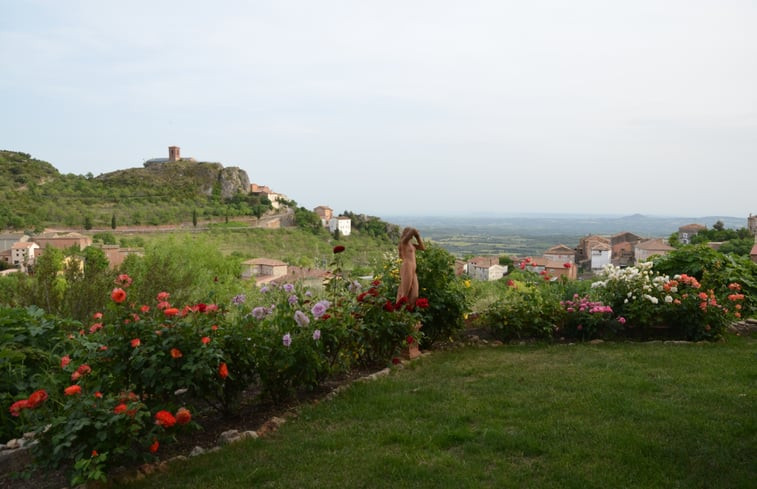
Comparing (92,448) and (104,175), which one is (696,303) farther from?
(104,175)

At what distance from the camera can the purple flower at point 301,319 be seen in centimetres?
367

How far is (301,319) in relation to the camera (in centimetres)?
370

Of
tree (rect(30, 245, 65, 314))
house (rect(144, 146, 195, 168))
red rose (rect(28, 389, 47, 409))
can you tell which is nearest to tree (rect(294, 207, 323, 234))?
house (rect(144, 146, 195, 168))

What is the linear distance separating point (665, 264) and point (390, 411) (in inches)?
231

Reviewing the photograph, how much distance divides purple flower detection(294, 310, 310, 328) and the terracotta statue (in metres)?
1.71

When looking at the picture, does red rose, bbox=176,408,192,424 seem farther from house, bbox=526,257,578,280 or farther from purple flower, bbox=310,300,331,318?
house, bbox=526,257,578,280

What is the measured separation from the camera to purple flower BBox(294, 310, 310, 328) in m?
3.67

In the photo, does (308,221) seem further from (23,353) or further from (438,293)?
(23,353)

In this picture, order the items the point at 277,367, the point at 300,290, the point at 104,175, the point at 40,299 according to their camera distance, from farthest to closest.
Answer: the point at 104,175
the point at 40,299
the point at 300,290
the point at 277,367

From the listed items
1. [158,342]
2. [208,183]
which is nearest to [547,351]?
[158,342]

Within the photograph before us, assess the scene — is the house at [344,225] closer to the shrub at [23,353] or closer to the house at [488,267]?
the house at [488,267]

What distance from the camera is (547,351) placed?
5500 millimetres

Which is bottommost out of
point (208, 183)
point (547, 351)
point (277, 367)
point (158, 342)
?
point (547, 351)

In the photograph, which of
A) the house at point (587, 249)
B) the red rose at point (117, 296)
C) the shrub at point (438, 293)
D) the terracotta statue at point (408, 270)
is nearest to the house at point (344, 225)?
the house at point (587, 249)
